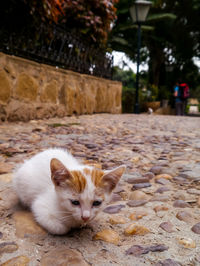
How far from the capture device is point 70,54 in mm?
7500

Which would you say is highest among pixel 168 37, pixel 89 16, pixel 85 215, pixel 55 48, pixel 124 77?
pixel 168 37

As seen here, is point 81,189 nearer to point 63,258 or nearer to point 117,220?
point 63,258

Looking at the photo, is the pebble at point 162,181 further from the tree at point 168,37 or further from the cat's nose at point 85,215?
the tree at point 168,37

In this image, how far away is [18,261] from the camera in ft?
4.06

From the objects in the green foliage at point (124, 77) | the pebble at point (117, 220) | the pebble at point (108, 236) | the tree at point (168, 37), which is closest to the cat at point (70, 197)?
the pebble at point (108, 236)

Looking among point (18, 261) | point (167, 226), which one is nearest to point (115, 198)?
point (167, 226)

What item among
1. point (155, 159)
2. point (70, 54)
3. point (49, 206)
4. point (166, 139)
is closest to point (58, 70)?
point (70, 54)

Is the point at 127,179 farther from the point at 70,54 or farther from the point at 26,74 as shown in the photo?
the point at 70,54

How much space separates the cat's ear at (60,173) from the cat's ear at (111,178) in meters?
0.20

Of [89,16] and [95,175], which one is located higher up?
[89,16]

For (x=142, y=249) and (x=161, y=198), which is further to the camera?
(x=161, y=198)

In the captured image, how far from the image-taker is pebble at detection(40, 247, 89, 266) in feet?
4.09

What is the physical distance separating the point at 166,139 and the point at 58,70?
3424 mm

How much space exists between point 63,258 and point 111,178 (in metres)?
0.50
